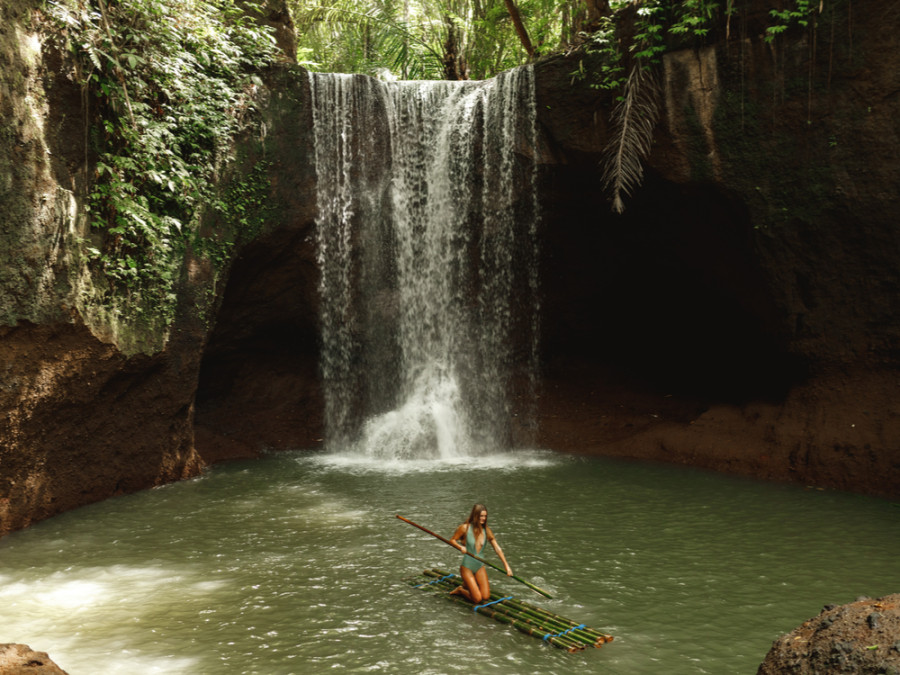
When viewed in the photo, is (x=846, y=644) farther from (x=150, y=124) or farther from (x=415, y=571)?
(x=150, y=124)

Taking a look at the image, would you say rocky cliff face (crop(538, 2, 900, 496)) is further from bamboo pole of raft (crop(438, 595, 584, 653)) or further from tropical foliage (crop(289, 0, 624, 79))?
tropical foliage (crop(289, 0, 624, 79))

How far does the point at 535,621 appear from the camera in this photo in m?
5.36

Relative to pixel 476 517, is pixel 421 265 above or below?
above

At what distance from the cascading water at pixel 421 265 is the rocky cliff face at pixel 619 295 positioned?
56 centimetres

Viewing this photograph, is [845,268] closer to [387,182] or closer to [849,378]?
[849,378]

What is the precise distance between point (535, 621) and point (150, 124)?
319 inches

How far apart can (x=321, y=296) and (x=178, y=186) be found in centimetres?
387

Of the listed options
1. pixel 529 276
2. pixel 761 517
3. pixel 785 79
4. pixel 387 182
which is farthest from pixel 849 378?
pixel 387 182

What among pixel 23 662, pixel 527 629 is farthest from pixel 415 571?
pixel 23 662

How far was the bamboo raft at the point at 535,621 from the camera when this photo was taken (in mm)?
5105

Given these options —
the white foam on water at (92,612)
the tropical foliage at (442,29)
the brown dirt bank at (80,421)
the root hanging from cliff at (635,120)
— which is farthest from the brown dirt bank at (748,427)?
the tropical foliage at (442,29)

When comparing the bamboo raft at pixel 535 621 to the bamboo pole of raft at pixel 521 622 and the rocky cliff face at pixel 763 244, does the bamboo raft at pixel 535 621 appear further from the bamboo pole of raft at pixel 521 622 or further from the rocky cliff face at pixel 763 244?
the rocky cliff face at pixel 763 244

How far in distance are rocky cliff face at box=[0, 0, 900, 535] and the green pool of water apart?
1.09m

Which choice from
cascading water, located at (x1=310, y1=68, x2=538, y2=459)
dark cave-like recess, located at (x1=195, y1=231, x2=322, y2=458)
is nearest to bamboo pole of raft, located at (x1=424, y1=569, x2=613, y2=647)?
cascading water, located at (x1=310, y1=68, x2=538, y2=459)
